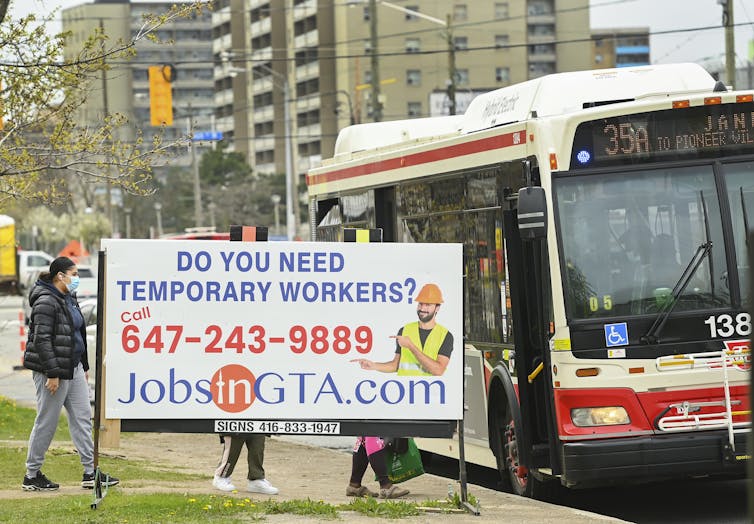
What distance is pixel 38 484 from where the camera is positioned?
1117cm

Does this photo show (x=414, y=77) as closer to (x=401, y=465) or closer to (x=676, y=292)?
(x=401, y=465)

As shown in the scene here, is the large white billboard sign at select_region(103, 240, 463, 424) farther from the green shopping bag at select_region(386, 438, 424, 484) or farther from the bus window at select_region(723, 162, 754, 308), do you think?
the bus window at select_region(723, 162, 754, 308)

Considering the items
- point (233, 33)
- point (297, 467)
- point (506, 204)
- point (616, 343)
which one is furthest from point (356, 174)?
point (233, 33)

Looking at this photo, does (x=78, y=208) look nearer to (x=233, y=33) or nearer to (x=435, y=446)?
(x=233, y=33)

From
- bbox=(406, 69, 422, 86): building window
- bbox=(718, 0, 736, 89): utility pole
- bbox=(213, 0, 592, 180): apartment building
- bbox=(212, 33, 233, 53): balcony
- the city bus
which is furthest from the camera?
bbox=(212, 33, 233, 53): balcony

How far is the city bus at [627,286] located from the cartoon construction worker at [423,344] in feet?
2.42

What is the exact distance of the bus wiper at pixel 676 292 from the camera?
972cm

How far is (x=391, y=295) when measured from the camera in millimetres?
9906

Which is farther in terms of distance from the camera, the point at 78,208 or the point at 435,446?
the point at 78,208

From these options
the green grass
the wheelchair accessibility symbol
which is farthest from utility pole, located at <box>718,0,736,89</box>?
the green grass

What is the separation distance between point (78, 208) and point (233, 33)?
19.1 metres

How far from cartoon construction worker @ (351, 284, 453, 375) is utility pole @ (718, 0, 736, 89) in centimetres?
2001

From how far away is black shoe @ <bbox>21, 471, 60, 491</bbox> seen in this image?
11.1m

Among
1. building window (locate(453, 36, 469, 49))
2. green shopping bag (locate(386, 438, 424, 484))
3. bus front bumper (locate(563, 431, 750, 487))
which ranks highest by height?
building window (locate(453, 36, 469, 49))
